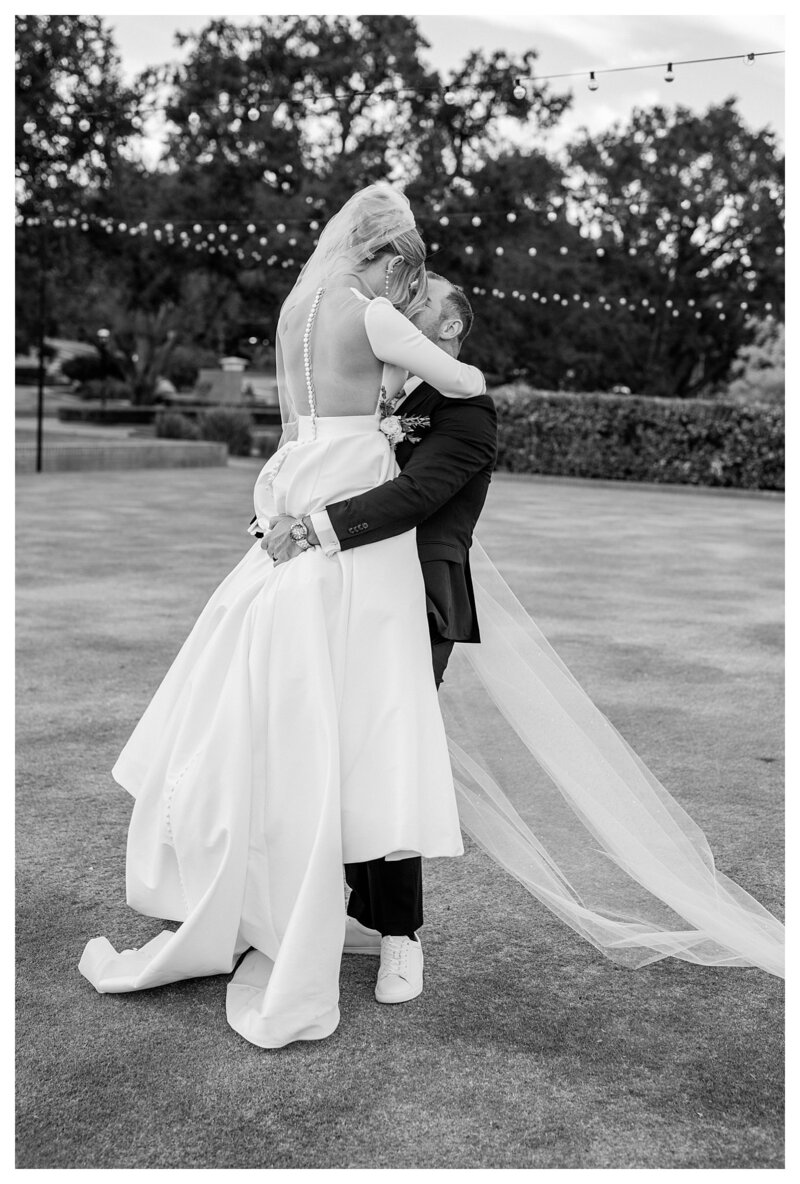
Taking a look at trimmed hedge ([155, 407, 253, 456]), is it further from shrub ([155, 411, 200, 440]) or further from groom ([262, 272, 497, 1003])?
groom ([262, 272, 497, 1003])

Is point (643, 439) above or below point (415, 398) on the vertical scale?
above

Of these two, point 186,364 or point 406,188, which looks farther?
point 186,364

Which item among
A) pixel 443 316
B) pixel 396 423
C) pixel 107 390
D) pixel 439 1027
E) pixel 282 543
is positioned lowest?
pixel 439 1027

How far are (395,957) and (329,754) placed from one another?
568 millimetres

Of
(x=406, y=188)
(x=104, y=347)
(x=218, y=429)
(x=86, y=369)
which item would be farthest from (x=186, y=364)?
(x=218, y=429)

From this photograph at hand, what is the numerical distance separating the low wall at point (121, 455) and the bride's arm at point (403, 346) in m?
16.9

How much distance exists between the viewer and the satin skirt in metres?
2.56

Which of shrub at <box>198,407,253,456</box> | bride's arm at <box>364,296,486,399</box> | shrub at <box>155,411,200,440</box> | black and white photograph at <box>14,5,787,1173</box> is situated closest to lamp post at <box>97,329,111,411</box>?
shrub at <box>155,411,200,440</box>

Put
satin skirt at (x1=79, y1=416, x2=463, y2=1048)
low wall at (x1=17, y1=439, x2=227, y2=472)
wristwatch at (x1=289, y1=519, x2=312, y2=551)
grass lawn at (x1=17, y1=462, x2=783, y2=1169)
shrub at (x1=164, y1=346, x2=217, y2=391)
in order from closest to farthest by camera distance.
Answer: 1. grass lawn at (x1=17, y1=462, x2=783, y2=1169)
2. satin skirt at (x1=79, y1=416, x2=463, y2=1048)
3. wristwatch at (x1=289, y1=519, x2=312, y2=551)
4. low wall at (x1=17, y1=439, x2=227, y2=472)
5. shrub at (x1=164, y1=346, x2=217, y2=391)

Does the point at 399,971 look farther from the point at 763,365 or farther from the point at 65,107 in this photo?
the point at 763,365

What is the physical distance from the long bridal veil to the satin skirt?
1.25 ft

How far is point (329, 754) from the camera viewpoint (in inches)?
101

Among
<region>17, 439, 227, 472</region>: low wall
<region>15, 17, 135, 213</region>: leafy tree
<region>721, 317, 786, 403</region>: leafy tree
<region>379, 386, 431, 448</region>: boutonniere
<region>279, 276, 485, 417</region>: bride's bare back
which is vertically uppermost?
<region>15, 17, 135, 213</region>: leafy tree

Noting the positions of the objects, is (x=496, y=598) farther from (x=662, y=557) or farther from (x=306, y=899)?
(x=662, y=557)
